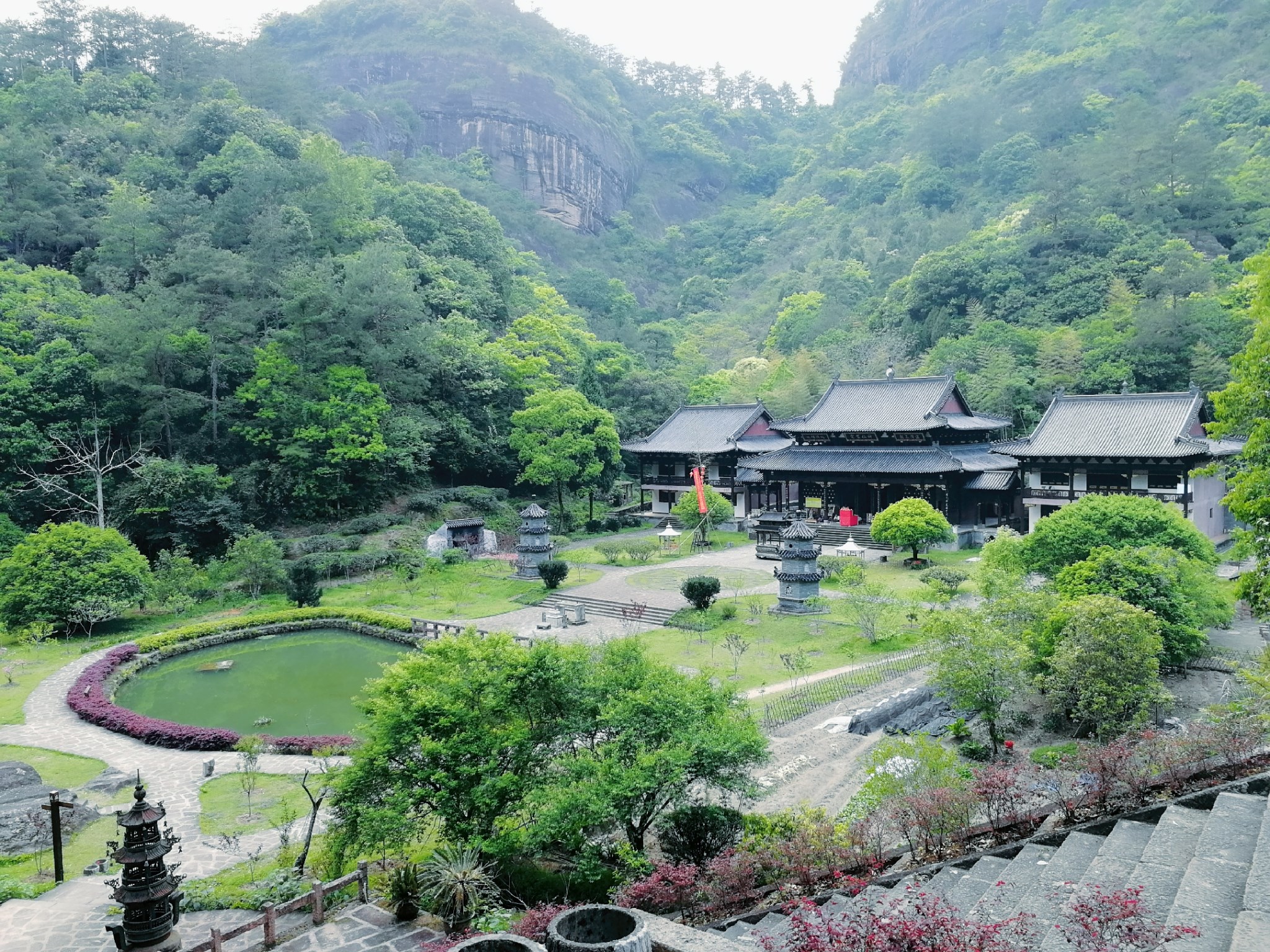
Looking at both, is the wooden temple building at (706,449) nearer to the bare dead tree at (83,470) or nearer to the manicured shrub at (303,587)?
the manicured shrub at (303,587)

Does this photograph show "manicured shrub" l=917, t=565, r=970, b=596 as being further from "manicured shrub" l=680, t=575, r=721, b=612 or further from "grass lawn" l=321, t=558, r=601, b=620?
"grass lawn" l=321, t=558, r=601, b=620

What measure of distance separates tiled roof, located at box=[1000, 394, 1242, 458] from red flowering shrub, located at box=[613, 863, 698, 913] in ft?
93.2

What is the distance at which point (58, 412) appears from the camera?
33.7 m

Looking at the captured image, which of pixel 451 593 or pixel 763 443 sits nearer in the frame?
pixel 451 593

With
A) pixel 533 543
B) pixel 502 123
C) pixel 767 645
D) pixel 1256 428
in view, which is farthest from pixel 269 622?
pixel 502 123

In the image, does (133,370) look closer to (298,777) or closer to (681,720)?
(298,777)

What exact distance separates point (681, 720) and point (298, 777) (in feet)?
28.0

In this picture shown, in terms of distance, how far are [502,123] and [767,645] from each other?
7831 cm

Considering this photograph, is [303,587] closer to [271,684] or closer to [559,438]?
[271,684]

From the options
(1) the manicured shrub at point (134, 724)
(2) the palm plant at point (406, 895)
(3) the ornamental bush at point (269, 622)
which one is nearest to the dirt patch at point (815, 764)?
(2) the palm plant at point (406, 895)

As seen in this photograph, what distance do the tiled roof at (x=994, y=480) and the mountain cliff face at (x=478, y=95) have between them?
62077 mm

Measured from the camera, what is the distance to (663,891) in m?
8.39

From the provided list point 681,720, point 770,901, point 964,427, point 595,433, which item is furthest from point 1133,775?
point 595,433

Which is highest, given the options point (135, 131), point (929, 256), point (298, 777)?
point (135, 131)
